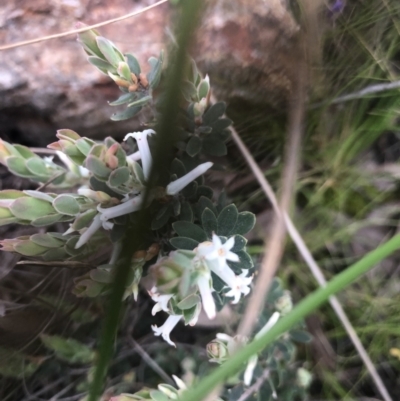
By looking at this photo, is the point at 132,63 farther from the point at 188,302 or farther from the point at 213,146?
the point at 188,302

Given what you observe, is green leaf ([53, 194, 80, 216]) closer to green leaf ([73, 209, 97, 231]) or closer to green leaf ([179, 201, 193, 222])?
green leaf ([73, 209, 97, 231])

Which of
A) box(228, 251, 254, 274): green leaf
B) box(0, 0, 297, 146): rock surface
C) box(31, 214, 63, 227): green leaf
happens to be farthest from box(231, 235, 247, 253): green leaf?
box(0, 0, 297, 146): rock surface

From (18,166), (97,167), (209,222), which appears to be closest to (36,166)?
(18,166)

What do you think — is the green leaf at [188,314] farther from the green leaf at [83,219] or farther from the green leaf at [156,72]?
the green leaf at [156,72]

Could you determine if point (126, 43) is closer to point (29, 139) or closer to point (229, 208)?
point (29, 139)

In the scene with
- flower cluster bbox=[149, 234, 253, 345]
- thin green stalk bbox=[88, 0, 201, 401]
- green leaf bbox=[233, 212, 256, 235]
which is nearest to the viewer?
thin green stalk bbox=[88, 0, 201, 401]
